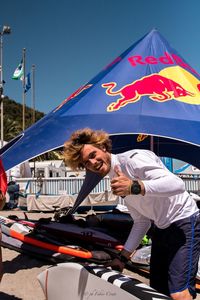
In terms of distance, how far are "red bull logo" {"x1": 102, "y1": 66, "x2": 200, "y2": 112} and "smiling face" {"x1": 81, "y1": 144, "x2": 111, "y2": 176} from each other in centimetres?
361

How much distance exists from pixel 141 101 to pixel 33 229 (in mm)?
2604

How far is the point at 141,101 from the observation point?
589 centimetres

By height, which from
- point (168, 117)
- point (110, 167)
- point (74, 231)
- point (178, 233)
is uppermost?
point (168, 117)

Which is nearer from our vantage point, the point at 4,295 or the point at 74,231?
the point at 4,295

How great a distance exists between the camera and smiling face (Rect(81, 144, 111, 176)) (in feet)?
7.48

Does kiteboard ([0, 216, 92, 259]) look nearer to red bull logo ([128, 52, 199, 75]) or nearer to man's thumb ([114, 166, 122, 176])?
man's thumb ([114, 166, 122, 176])

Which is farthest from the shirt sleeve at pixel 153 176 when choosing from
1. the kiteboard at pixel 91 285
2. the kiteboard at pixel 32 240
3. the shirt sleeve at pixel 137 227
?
the kiteboard at pixel 32 240

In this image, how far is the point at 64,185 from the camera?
15.0 metres

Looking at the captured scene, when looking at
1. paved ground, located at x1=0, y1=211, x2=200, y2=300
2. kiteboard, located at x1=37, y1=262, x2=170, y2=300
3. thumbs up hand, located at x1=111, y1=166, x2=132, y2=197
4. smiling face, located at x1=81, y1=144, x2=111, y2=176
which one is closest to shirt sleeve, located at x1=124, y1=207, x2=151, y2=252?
kiteboard, located at x1=37, y1=262, x2=170, y2=300

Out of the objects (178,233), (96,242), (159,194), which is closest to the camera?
(159,194)

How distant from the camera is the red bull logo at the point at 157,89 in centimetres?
601

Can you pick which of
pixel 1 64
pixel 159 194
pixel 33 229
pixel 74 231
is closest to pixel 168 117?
pixel 74 231

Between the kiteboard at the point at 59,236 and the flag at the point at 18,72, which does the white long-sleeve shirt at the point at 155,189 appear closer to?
Result: the kiteboard at the point at 59,236

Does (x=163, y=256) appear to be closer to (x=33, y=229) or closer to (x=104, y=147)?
(x=104, y=147)
